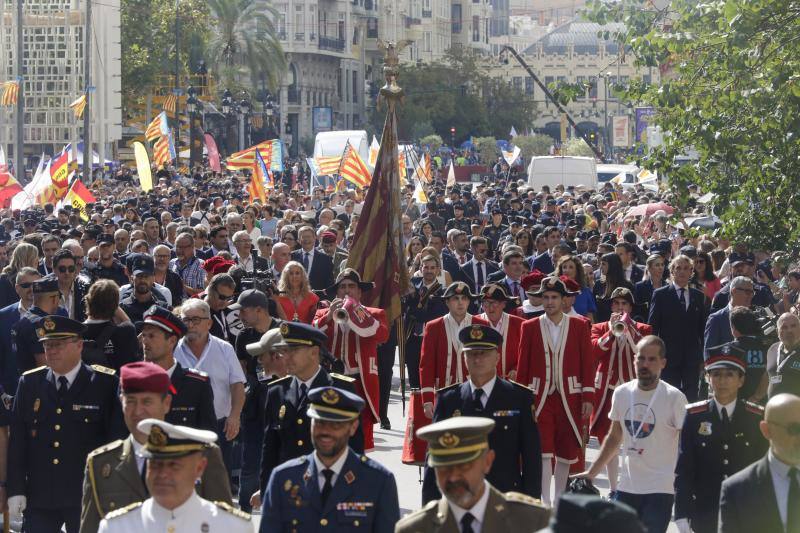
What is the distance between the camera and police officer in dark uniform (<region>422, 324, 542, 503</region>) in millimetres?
7980

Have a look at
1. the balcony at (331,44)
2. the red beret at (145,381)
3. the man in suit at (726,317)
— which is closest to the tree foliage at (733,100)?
the man in suit at (726,317)

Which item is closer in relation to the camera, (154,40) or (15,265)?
(15,265)

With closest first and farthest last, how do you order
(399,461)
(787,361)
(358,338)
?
(787,361)
(358,338)
(399,461)

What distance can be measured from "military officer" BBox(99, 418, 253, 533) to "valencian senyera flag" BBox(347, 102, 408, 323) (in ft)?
31.6

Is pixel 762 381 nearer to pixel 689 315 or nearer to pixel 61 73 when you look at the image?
pixel 689 315

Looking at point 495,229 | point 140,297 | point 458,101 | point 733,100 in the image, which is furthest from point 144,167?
point 458,101

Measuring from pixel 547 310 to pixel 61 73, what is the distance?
57600 mm

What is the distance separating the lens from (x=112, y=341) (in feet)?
32.7

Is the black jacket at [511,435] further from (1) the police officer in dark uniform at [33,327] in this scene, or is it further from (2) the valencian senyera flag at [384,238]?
(2) the valencian senyera flag at [384,238]

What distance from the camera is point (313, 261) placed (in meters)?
17.7

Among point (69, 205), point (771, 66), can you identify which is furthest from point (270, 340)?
point (69, 205)

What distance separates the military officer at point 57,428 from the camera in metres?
7.87

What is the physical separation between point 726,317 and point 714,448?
14.9ft

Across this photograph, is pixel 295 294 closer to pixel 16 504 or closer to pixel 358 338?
pixel 358 338
